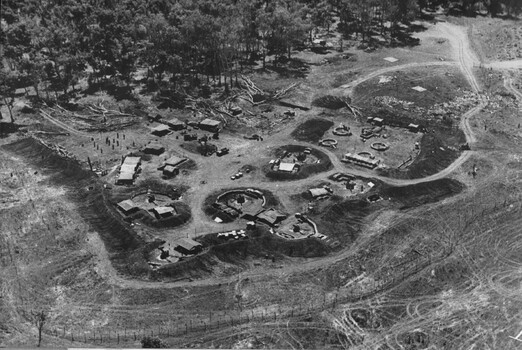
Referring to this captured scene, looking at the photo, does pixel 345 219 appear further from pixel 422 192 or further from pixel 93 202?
pixel 93 202

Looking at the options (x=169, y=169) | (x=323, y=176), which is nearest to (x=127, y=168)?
(x=169, y=169)

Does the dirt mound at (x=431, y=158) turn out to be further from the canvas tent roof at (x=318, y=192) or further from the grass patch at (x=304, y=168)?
the canvas tent roof at (x=318, y=192)

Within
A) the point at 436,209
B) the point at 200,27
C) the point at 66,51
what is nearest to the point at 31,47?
the point at 66,51

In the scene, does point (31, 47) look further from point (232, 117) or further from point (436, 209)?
point (436, 209)

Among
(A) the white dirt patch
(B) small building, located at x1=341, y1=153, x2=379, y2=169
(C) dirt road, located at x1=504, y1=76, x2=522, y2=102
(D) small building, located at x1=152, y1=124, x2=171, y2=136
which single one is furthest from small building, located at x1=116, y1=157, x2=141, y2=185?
(C) dirt road, located at x1=504, y1=76, x2=522, y2=102

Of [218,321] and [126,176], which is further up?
[126,176]

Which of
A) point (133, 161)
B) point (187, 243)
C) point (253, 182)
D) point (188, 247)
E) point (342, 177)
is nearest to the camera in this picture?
point (188, 247)
